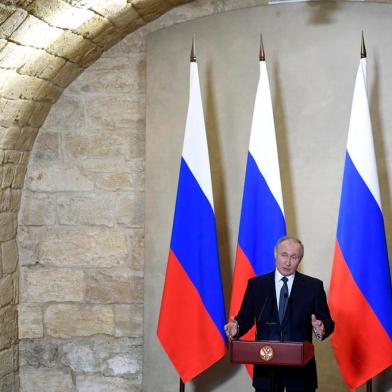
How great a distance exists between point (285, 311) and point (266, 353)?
0.42 metres

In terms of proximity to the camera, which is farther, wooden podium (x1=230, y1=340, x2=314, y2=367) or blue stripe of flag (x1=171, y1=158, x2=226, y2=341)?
blue stripe of flag (x1=171, y1=158, x2=226, y2=341)

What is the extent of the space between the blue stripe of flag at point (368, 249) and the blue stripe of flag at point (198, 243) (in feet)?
2.35

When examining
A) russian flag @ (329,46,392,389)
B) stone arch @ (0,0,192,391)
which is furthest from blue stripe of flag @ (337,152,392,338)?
stone arch @ (0,0,192,391)

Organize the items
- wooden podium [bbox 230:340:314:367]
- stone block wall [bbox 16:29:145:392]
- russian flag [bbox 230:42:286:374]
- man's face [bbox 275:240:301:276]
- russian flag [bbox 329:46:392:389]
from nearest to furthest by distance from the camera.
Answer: wooden podium [bbox 230:340:314:367]
man's face [bbox 275:240:301:276]
russian flag [bbox 329:46:392:389]
russian flag [bbox 230:42:286:374]
stone block wall [bbox 16:29:145:392]

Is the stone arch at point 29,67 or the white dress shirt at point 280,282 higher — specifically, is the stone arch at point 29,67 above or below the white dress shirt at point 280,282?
above

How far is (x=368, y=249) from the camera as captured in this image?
4.47 meters

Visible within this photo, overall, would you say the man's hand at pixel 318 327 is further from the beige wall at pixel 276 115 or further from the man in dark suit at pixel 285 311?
the beige wall at pixel 276 115

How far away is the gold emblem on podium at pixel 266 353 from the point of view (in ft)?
11.5

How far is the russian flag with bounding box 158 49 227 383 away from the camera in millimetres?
4609

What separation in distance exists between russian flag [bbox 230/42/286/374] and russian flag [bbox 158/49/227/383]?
5.8 inches

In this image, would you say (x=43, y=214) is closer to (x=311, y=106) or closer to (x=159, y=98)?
(x=159, y=98)

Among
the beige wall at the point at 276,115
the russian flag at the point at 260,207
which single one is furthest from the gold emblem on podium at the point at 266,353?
the beige wall at the point at 276,115

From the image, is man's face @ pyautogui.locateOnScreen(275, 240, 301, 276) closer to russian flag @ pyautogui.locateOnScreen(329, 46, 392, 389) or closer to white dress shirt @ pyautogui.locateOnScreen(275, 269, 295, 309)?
white dress shirt @ pyautogui.locateOnScreen(275, 269, 295, 309)

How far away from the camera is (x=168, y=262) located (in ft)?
15.3
